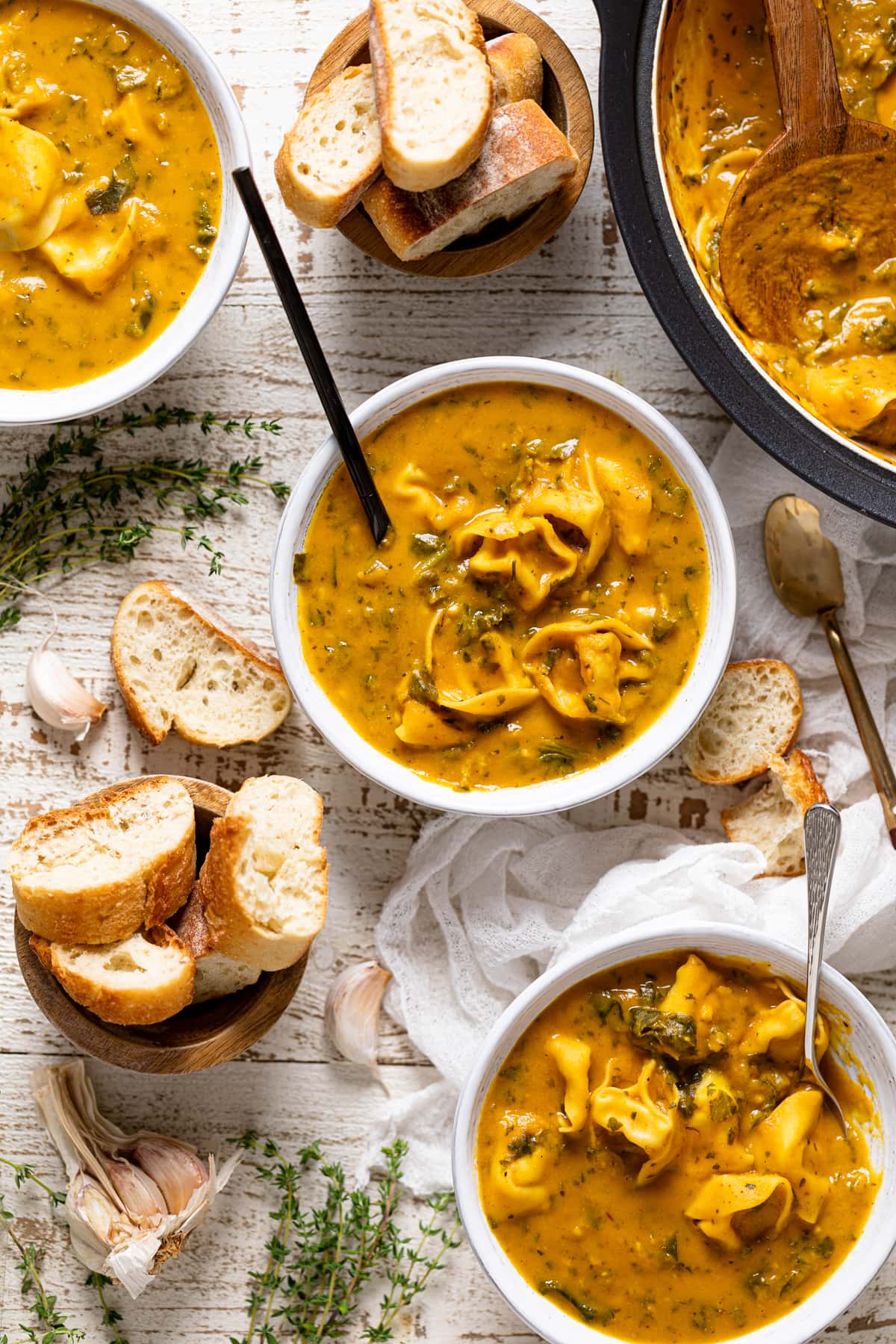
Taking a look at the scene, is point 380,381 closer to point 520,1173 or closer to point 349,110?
point 349,110

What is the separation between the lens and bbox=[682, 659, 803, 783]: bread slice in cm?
285

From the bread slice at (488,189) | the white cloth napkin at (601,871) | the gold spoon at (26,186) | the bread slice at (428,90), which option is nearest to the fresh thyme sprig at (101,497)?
the gold spoon at (26,186)

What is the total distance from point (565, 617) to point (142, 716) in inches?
40.4

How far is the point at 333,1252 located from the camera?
2.91 metres

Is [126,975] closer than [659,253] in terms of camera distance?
No

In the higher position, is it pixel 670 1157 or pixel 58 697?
pixel 58 697

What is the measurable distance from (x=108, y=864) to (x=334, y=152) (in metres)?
1.59

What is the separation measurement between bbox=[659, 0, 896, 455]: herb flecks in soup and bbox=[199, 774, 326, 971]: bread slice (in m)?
1.40

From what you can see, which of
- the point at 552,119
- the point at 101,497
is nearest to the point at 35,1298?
the point at 101,497

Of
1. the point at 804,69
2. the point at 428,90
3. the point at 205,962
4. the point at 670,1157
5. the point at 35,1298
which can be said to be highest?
the point at 804,69

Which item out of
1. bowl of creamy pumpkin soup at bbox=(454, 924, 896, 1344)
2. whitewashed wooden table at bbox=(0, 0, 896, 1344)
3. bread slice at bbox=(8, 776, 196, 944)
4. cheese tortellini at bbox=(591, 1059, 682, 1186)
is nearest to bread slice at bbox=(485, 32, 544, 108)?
whitewashed wooden table at bbox=(0, 0, 896, 1344)

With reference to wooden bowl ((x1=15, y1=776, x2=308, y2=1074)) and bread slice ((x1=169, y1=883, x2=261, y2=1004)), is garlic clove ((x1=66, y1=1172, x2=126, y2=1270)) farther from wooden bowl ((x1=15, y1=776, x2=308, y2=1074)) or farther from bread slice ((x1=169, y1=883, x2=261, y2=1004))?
bread slice ((x1=169, y1=883, x2=261, y2=1004))

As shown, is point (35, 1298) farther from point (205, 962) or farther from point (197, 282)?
point (197, 282)

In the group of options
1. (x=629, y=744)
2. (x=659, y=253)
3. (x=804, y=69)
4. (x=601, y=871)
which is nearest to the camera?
(x=659, y=253)
